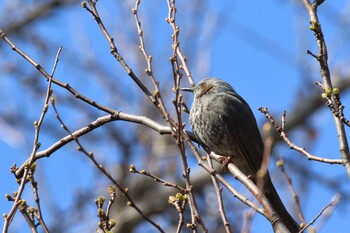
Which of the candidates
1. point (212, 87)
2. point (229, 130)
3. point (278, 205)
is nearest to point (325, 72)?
point (278, 205)

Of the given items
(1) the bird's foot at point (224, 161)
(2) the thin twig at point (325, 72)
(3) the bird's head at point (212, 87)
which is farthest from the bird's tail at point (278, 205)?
(2) the thin twig at point (325, 72)

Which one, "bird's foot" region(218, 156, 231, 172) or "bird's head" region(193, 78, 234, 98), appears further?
"bird's head" region(193, 78, 234, 98)

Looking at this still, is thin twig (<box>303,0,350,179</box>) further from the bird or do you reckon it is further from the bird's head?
the bird's head

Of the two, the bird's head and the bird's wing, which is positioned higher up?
the bird's head

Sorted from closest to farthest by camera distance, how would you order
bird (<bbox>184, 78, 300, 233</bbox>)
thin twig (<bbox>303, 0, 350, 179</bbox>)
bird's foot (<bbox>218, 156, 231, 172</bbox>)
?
thin twig (<bbox>303, 0, 350, 179</bbox>) → bird's foot (<bbox>218, 156, 231, 172</bbox>) → bird (<bbox>184, 78, 300, 233</bbox>)

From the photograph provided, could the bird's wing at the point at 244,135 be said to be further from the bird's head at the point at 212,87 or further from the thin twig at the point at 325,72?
the thin twig at the point at 325,72

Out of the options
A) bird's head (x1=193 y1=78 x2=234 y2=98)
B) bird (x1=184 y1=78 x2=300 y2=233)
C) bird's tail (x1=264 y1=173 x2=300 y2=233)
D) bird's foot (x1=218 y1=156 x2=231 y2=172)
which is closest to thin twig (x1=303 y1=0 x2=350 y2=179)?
bird's tail (x1=264 y1=173 x2=300 y2=233)

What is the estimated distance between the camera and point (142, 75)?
1272 cm

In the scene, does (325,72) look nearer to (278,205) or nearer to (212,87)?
(278,205)

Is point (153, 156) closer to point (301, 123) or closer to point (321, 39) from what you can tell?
point (301, 123)

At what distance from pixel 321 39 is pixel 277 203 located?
2039 mm

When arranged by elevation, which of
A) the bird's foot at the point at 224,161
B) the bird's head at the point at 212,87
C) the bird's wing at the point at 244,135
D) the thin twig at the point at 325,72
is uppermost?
the bird's head at the point at 212,87

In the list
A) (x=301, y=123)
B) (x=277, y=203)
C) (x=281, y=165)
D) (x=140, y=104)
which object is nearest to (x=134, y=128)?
(x=140, y=104)

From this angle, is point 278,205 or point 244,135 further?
point 244,135
